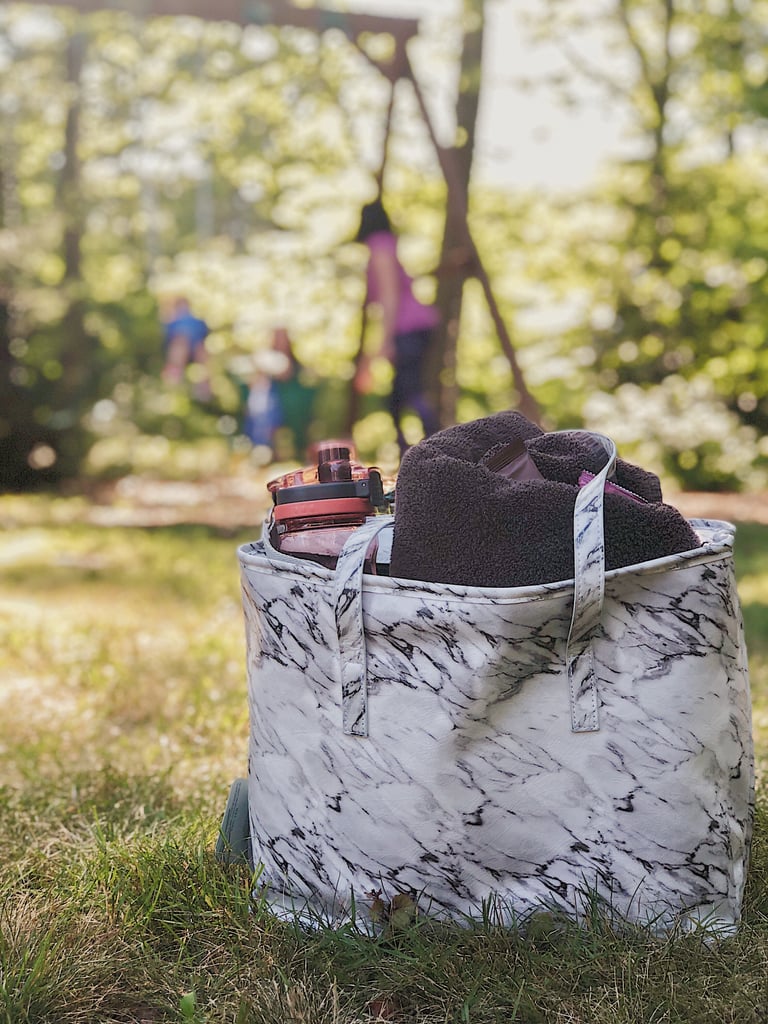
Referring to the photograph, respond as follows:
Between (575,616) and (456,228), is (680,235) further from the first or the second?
(575,616)

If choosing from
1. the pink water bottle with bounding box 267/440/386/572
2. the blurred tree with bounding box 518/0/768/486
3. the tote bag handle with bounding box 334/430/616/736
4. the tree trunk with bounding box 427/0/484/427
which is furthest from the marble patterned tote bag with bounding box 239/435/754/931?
the blurred tree with bounding box 518/0/768/486

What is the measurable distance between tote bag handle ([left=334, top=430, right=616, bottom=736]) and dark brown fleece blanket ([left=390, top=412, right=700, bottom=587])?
1.6 inches

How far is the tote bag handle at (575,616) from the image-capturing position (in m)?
1.29

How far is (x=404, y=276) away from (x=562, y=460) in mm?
Answer: 3914

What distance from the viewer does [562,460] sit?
4.87 feet

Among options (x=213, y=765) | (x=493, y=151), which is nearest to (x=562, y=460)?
(x=213, y=765)

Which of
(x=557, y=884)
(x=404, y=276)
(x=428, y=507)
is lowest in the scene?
(x=557, y=884)

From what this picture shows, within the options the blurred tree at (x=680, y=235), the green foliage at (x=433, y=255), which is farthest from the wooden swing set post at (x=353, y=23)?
the blurred tree at (x=680, y=235)

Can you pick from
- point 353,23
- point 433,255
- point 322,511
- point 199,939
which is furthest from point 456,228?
point 433,255

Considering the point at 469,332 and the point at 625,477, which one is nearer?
the point at 625,477

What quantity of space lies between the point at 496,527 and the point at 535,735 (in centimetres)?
27

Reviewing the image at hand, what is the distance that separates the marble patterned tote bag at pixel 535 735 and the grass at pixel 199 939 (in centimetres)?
6

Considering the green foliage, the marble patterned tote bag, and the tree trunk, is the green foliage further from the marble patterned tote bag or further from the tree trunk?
the marble patterned tote bag

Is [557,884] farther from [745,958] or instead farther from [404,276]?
[404,276]
